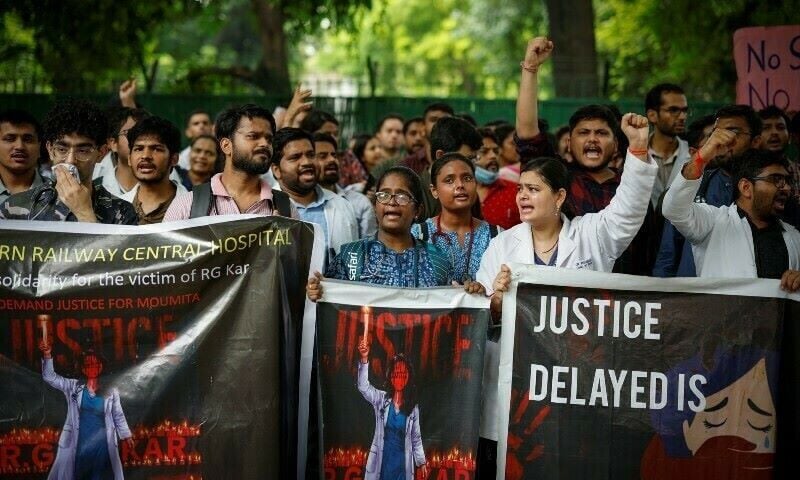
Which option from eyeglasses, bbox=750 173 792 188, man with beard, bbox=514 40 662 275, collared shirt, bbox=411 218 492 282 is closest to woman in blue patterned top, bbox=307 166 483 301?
collared shirt, bbox=411 218 492 282

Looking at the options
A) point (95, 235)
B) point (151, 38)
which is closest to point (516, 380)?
point (95, 235)

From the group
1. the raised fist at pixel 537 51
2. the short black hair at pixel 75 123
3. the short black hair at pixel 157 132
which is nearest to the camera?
the short black hair at pixel 75 123

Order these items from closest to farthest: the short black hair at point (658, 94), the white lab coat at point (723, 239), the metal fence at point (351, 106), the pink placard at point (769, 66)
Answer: the white lab coat at point (723, 239) → the short black hair at point (658, 94) → the pink placard at point (769, 66) → the metal fence at point (351, 106)

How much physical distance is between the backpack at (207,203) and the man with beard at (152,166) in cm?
46

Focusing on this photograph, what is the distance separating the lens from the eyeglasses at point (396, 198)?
6344 millimetres

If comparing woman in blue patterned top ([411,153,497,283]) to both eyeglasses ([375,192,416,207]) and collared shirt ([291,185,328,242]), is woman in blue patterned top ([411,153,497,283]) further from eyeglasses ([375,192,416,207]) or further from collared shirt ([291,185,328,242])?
collared shirt ([291,185,328,242])

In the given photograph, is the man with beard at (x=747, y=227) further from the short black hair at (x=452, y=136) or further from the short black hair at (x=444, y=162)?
the short black hair at (x=452, y=136)

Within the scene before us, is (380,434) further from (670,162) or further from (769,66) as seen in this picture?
(769,66)

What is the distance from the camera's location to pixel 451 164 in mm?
6855

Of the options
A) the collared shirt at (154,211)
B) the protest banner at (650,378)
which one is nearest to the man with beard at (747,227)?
the protest banner at (650,378)

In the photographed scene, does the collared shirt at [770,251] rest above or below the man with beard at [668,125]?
below

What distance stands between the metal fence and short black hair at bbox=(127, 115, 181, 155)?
8402 millimetres

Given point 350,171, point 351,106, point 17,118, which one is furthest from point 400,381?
point 351,106

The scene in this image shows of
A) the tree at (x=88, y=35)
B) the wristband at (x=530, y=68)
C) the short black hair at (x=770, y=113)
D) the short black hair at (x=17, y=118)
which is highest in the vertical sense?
the tree at (x=88, y=35)
